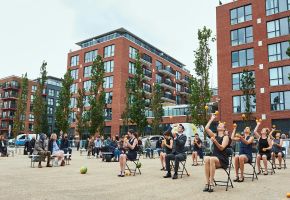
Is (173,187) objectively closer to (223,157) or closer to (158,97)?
(223,157)

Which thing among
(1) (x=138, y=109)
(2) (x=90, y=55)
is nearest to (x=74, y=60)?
(2) (x=90, y=55)

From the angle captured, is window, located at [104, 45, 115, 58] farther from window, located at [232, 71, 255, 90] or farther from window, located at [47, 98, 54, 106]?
window, located at [47, 98, 54, 106]

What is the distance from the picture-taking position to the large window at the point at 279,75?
39.2m

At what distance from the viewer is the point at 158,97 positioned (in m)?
49.8

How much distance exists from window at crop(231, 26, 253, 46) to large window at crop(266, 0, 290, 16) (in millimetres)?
3187

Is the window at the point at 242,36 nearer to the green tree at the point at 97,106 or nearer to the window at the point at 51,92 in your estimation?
the green tree at the point at 97,106

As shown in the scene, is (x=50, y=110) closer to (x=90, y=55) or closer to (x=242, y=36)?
(x=90, y=55)

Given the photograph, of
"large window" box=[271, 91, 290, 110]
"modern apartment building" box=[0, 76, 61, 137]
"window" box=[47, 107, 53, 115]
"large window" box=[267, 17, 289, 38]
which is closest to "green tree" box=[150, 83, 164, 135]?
"large window" box=[271, 91, 290, 110]

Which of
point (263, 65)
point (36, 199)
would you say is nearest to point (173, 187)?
point (36, 199)

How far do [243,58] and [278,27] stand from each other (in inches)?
231

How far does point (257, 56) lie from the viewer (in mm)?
41500

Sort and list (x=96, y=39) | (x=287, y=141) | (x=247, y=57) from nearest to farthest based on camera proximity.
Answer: (x=287, y=141)
(x=247, y=57)
(x=96, y=39)

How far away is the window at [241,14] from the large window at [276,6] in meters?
2.43

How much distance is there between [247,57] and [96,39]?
36.2 meters
